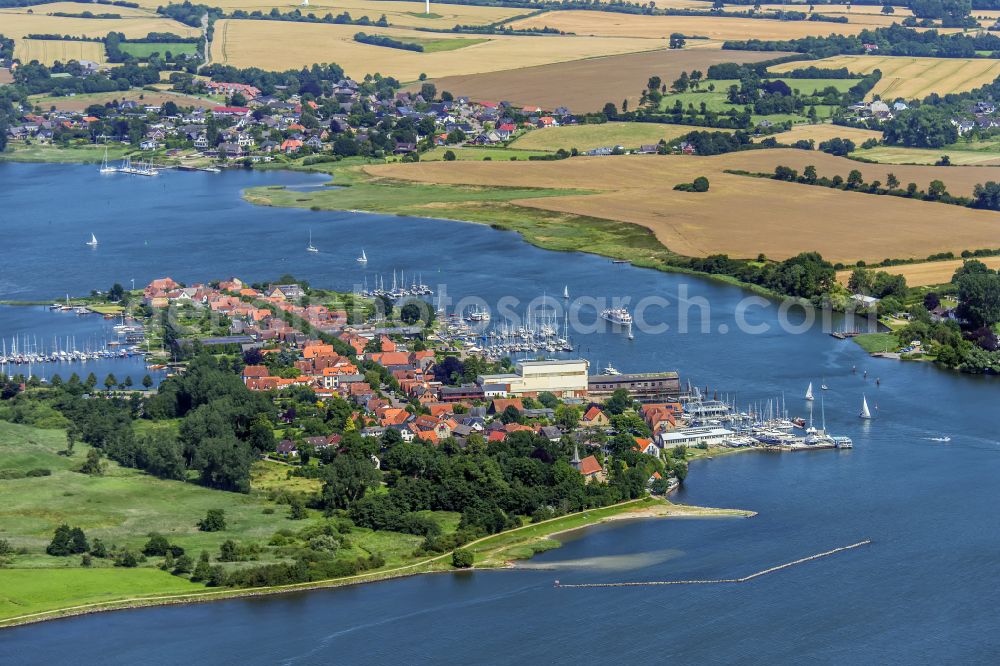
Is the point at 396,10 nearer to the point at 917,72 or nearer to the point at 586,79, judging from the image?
the point at 586,79

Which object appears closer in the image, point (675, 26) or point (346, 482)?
point (346, 482)

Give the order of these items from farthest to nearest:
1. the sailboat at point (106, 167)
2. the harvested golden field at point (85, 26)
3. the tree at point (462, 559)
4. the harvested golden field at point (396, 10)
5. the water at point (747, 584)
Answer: the harvested golden field at point (396, 10) → the harvested golden field at point (85, 26) → the sailboat at point (106, 167) → the tree at point (462, 559) → the water at point (747, 584)

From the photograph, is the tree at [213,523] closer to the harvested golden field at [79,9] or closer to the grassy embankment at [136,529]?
the grassy embankment at [136,529]

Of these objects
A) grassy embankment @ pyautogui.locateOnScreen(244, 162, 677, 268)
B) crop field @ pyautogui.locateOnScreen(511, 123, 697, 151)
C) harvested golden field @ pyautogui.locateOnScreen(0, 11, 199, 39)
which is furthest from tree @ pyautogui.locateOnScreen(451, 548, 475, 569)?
harvested golden field @ pyautogui.locateOnScreen(0, 11, 199, 39)

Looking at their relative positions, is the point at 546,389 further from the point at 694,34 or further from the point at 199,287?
the point at 694,34

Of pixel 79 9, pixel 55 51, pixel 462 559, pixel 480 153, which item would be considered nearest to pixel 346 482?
pixel 462 559

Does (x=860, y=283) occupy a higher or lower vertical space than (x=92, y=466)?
higher

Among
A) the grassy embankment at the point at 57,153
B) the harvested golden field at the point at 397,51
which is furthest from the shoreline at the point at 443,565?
the harvested golden field at the point at 397,51

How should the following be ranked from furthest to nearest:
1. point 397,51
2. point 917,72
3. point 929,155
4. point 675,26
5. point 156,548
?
point 675,26, point 397,51, point 917,72, point 929,155, point 156,548
